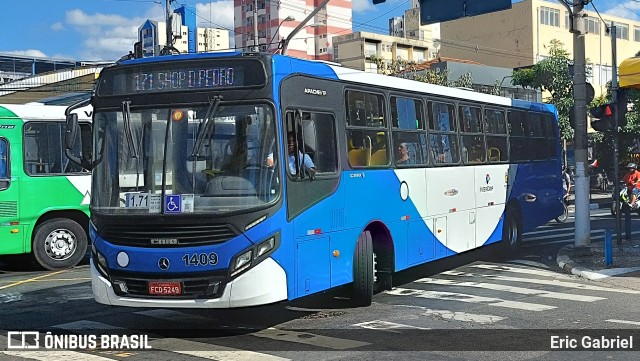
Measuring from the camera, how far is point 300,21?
10125cm

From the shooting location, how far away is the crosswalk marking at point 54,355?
7.68m

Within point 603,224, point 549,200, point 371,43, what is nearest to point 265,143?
point 549,200

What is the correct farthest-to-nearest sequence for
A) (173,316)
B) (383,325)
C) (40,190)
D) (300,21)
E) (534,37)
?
(300,21)
(534,37)
(40,190)
(173,316)
(383,325)

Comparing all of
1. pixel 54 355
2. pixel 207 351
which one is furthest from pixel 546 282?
pixel 54 355

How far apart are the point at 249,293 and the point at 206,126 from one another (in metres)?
1.81

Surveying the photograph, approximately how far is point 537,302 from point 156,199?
5.29 metres

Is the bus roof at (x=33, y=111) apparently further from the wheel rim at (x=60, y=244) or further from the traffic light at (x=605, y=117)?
the traffic light at (x=605, y=117)

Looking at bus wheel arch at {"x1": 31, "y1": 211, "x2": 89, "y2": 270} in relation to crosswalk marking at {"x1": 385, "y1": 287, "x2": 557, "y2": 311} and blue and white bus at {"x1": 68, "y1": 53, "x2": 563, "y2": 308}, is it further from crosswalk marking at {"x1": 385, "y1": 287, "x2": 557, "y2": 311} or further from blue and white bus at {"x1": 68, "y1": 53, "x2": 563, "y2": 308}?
crosswalk marking at {"x1": 385, "y1": 287, "x2": 557, "y2": 311}

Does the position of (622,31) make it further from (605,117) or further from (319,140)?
(319,140)

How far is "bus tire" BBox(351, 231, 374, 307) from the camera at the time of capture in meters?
10.0

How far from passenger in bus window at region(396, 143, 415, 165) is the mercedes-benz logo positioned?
423 centimetres

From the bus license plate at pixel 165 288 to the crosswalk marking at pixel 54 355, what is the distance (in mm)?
884

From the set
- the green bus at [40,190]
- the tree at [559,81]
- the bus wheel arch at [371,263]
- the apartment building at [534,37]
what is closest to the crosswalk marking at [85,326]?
the bus wheel arch at [371,263]

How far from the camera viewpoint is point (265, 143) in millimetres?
8422
